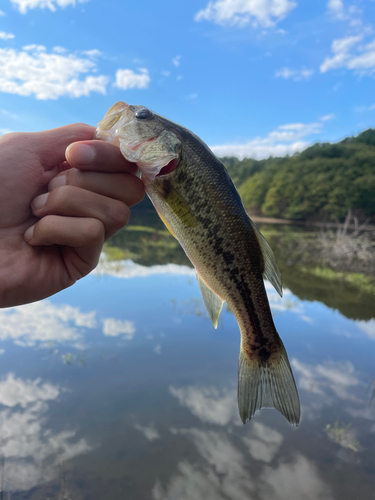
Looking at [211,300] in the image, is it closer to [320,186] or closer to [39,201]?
[39,201]

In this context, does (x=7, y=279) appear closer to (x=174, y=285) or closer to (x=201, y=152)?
(x=201, y=152)

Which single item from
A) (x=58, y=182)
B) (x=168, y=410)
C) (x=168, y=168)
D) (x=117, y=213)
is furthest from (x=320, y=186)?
(x=58, y=182)

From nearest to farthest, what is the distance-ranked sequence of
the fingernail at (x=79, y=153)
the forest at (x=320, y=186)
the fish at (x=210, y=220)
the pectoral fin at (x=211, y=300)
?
1. the fingernail at (x=79, y=153)
2. the fish at (x=210, y=220)
3. the pectoral fin at (x=211, y=300)
4. the forest at (x=320, y=186)

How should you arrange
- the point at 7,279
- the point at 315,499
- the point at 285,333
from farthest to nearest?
the point at 285,333 → the point at 315,499 → the point at 7,279

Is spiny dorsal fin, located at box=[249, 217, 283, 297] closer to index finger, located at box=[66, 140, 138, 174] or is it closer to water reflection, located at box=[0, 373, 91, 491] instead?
index finger, located at box=[66, 140, 138, 174]

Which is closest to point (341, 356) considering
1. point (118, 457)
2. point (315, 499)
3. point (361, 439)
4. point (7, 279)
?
point (361, 439)

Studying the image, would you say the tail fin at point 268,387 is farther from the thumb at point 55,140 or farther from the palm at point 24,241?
the thumb at point 55,140

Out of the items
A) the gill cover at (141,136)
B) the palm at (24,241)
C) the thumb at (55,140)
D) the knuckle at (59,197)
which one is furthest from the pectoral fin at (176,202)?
the palm at (24,241)
